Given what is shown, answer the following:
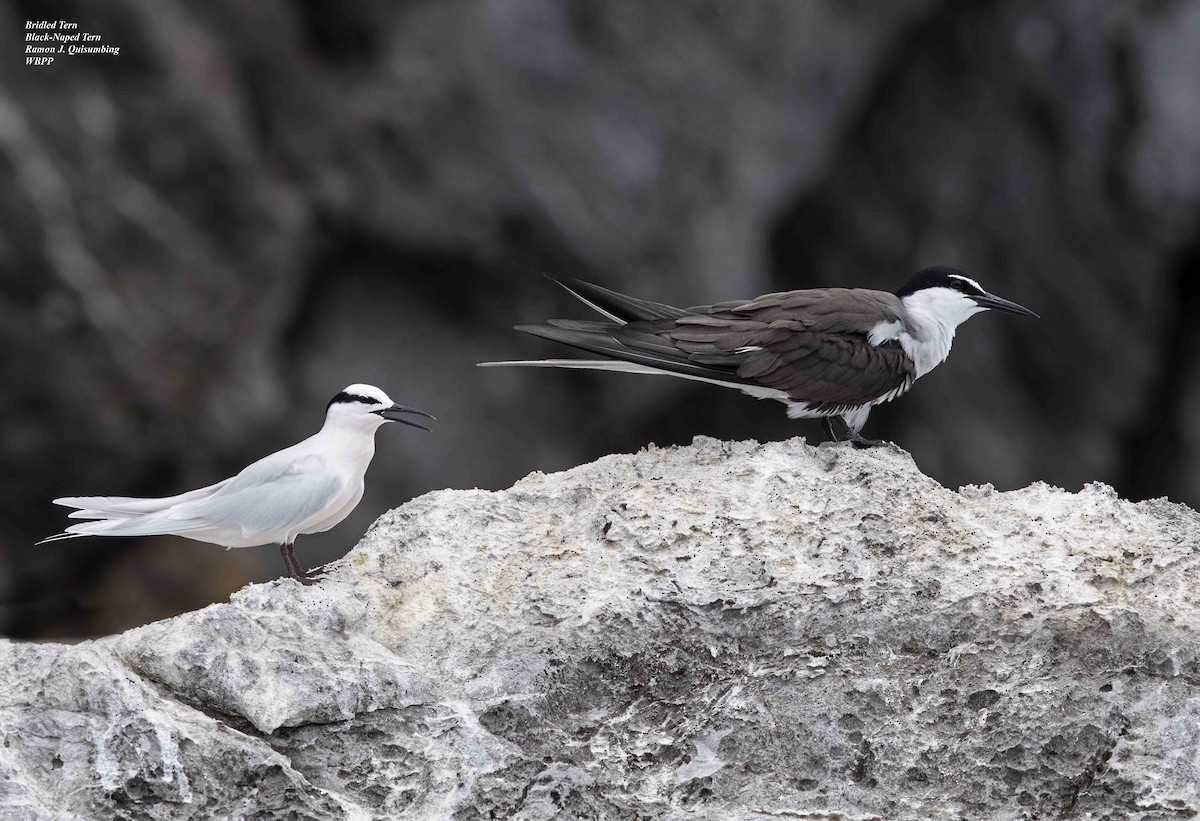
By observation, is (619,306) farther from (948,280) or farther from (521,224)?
(521,224)

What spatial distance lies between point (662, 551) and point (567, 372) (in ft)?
23.8

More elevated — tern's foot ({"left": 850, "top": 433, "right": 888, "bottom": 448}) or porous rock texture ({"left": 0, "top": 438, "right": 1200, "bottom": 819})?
tern's foot ({"left": 850, "top": 433, "right": 888, "bottom": 448})

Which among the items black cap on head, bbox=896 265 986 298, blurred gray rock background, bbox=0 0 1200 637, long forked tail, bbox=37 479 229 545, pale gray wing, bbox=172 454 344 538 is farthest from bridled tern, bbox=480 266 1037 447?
blurred gray rock background, bbox=0 0 1200 637

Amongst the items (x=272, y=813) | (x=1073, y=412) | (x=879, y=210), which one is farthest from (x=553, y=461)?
(x=272, y=813)

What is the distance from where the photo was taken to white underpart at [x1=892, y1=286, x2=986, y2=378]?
210 inches

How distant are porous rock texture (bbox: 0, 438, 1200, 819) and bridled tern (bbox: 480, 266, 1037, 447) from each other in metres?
0.85

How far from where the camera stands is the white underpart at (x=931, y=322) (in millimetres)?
5328

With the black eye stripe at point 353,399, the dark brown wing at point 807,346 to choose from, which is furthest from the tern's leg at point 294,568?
the dark brown wing at point 807,346

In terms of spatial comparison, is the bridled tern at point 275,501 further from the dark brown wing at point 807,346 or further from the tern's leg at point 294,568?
the dark brown wing at point 807,346

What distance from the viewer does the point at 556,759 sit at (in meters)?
3.68

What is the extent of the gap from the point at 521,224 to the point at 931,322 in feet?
18.0

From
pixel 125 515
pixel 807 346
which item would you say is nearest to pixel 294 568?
pixel 125 515

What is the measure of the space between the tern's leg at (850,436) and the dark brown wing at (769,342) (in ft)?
0.40

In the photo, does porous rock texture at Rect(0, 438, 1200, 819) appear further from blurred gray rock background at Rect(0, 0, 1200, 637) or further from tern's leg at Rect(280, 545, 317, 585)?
blurred gray rock background at Rect(0, 0, 1200, 637)
